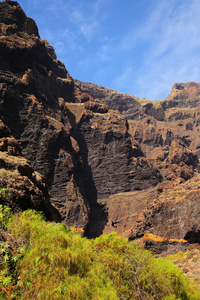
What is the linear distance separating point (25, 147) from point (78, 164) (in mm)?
19549

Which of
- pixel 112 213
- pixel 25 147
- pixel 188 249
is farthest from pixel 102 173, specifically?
pixel 188 249

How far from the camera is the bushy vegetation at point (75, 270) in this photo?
5.80m

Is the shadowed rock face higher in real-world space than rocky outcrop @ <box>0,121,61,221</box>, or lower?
higher

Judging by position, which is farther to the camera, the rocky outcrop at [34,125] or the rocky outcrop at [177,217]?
the rocky outcrop at [34,125]

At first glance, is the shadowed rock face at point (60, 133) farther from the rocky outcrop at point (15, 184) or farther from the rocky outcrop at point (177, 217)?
the rocky outcrop at point (15, 184)

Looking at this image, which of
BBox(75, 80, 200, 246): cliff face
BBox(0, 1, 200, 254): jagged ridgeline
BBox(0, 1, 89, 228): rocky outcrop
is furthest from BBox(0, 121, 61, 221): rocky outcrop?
BBox(0, 1, 89, 228): rocky outcrop

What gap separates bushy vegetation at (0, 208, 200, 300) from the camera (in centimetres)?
580

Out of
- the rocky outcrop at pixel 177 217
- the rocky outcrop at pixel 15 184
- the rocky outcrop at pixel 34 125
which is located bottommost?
the rocky outcrop at pixel 177 217

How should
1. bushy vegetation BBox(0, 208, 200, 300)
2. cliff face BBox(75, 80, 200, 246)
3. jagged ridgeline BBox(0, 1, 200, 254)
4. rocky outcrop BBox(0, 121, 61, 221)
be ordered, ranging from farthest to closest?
jagged ridgeline BBox(0, 1, 200, 254) < cliff face BBox(75, 80, 200, 246) < rocky outcrop BBox(0, 121, 61, 221) < bushy vegetation BBox(0, 208, 200, 300)

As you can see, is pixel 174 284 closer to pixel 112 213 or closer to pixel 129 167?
pixel 112 213

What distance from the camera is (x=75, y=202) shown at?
54.0 metres

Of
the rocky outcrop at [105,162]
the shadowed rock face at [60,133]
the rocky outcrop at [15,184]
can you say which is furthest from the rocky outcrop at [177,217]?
the rocky outcrop at [105,162]

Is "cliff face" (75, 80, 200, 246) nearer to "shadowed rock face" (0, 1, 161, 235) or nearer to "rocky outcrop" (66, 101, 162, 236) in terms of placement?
"rocky outcrop" (66, 101, 162, 236)

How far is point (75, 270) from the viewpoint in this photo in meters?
7.43
